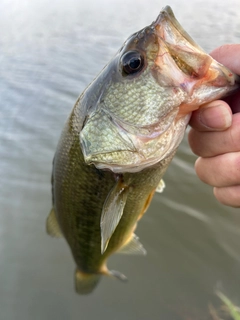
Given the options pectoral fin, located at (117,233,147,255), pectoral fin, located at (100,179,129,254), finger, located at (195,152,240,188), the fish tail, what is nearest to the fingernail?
finger, located at (195,152,240,188)

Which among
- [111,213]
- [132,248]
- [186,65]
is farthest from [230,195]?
[132,248]

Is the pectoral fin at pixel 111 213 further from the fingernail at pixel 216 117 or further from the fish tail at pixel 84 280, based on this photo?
the fish tail at pixel 84 280

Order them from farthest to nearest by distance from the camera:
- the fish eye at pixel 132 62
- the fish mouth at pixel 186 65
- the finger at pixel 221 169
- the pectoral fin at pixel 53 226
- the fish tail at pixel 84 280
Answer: the fish tail at pixel 84 280
the pectoral fin at pixel 53 226
the finger at pixel 221 169
the fish eye at pixel 132 62
the fish mouth at pixel 186 65

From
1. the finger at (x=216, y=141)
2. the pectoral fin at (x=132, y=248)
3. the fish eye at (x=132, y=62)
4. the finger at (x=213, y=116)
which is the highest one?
the fish eye at (x=132, y=62)

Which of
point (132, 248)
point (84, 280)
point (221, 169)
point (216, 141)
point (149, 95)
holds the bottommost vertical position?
point (84, 280)

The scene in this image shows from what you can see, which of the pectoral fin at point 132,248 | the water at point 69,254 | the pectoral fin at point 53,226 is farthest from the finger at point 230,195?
the water at point 69,254

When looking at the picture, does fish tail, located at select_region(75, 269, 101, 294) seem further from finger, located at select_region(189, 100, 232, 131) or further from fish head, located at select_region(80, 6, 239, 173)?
finger, located at select_region(189, 100, 232, 131)

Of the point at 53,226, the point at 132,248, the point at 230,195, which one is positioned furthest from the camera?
the point at 132,248

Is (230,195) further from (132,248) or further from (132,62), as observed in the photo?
(132,248)
